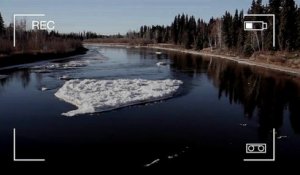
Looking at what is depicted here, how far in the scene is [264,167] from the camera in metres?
14.9

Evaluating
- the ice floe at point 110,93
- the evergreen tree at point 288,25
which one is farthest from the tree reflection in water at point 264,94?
the evergreen tree at point 288,25

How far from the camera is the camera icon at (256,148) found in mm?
16812

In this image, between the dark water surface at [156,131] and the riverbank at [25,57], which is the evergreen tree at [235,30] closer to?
the riverbank at [25,57]

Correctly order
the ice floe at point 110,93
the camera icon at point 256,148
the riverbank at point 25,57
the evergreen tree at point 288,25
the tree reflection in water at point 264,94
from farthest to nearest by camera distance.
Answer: the evergreen tree at point 288,25, the riverbank at point 25,57, the ice floe at point 110,93, the tree reflection in water at point 264,94, the camera icon at point 256,148

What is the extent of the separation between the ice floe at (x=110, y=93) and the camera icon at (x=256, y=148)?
9.96 meters

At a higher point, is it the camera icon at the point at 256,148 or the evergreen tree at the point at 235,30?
the evergreen tree at the point at 235,30

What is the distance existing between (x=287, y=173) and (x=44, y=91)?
22.9 m

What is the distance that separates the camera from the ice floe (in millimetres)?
24828

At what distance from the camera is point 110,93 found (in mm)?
28922

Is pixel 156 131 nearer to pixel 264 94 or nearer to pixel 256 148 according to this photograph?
pixel 256 148

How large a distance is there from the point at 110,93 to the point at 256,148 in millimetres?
14152

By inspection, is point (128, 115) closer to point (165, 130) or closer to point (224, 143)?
point (165, 130)

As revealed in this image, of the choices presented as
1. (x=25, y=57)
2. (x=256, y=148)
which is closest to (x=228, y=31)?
(x=25, y=57)

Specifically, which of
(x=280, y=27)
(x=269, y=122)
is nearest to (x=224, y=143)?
(x=269, y=122)
